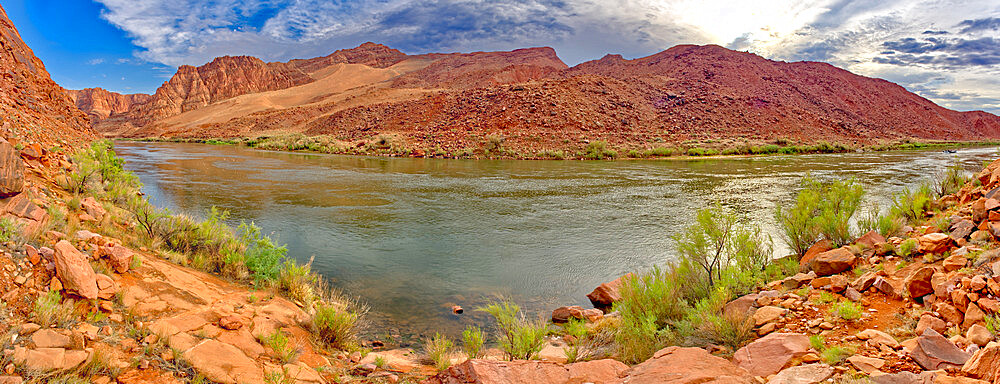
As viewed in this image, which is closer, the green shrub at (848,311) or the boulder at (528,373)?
the boulder at (528,373)

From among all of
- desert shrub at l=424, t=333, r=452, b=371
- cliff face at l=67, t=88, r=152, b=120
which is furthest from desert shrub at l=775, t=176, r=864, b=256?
cliff face at l=67, t=88, r=152, b=120

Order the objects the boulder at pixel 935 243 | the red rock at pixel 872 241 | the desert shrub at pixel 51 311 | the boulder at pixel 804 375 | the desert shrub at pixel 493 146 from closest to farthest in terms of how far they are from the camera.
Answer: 1. the boulder at pixel 804 375
2. the desert shrub at pixel 51 311
3. the boulder at pixel 935 243
4. the red rock at pixel 872 241
5. the desert shrub at pixel 493 146

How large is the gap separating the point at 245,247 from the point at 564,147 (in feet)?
81.7

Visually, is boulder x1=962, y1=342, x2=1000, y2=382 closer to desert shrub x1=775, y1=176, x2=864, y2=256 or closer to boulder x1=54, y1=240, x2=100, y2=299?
desert shrub x1=775, y1=176, x2=864, y2=256

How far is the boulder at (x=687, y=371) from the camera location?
9.14ft

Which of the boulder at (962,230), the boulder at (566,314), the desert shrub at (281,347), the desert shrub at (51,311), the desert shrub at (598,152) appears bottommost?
the boulder at (566,314)

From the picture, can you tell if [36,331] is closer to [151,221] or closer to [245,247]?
[245,247]

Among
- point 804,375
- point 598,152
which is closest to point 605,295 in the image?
point 804,375

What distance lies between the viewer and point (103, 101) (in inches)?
4791

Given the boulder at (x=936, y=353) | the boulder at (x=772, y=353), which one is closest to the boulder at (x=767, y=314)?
the boulder at (x=772, y=353)

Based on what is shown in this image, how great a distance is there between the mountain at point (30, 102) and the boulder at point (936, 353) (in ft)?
31.4

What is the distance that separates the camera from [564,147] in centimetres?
2973

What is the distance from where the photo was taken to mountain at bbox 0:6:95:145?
24.0 feet

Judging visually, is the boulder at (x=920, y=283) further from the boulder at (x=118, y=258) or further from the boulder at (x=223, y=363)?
the boulder at (x=118, y=258)
